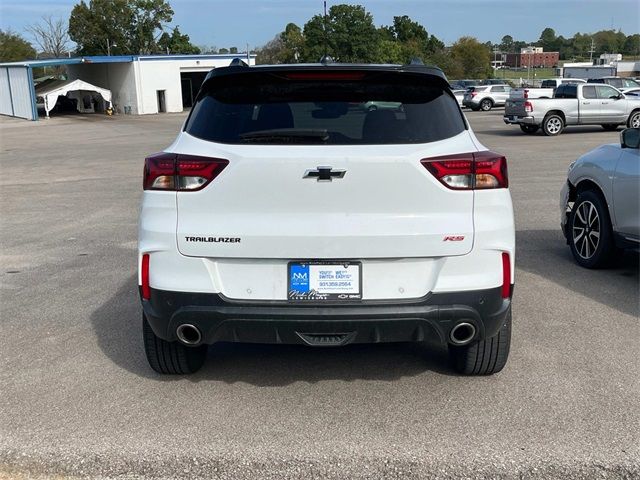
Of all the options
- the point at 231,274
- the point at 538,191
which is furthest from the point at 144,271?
the point at 538,191

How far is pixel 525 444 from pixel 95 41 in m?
95.2

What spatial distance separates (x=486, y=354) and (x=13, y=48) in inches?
4035

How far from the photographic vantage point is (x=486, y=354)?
419 cm

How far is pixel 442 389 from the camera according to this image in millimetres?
4164

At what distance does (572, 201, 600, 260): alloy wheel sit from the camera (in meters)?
6.67

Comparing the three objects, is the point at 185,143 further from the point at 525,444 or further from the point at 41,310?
the point at 41,310

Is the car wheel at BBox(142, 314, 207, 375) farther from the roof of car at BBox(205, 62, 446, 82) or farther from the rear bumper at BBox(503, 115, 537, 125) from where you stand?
the rear bumper at BBox(503, 115, 537, 125)

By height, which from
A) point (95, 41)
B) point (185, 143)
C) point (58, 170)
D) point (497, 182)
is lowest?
Result: point (58, 170)

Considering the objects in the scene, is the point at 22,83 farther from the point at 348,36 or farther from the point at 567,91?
the point at 348,36

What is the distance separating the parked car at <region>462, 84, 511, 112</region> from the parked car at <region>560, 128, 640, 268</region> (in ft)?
121

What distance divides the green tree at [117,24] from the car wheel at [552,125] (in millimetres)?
75172

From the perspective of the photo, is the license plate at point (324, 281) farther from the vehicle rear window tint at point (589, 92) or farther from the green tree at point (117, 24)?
the green tree at point (117, 24)

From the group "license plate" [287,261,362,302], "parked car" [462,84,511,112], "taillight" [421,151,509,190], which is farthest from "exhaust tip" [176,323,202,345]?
"parked car" [462,84,511,112]

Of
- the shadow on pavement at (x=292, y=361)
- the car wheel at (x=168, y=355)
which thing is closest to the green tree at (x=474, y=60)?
the shadow on pavement at (x=292, y=361)
